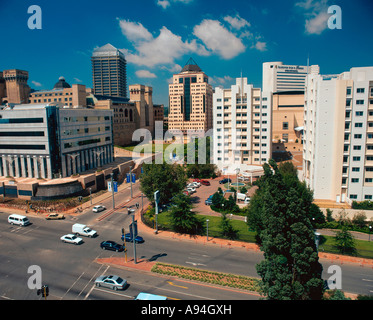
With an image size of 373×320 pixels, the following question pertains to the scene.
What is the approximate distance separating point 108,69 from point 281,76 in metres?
92.3

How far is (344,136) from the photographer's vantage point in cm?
3900

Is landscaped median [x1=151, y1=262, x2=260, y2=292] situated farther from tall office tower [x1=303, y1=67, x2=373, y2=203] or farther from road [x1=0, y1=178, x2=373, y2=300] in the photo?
tall office tower [x1=303, y1=67, x2=373, y2=203]

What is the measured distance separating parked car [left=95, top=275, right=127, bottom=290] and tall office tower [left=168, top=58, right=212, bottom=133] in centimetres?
9380

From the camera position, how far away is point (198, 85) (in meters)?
113

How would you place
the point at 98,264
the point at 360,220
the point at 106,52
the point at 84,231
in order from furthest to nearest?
the point at 106,52 < the point at 360,220 < the point at 84,231 < the point at 98,264

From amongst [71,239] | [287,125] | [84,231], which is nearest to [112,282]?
[71,239]

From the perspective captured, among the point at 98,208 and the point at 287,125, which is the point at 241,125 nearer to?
the point at 98,208

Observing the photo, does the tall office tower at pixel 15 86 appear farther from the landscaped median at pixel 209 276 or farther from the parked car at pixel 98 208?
the landscaped median at pixel 209 276

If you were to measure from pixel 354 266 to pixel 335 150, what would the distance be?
1830 cm

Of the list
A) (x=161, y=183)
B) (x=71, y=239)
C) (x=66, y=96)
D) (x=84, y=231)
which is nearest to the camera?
(x=71, y=239)

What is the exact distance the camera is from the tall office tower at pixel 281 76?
461ft

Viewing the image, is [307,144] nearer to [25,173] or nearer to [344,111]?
[344,111]

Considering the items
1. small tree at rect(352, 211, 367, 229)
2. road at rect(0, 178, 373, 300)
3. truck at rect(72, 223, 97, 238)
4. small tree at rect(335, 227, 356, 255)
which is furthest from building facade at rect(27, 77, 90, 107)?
small tree at rect(335, 227, 356, 255)

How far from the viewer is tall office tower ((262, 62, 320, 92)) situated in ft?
461
